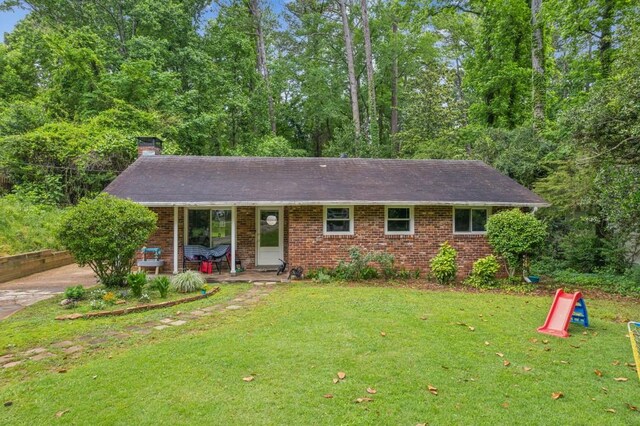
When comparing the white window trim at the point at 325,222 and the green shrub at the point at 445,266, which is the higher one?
the white window trim at the point at 325,222

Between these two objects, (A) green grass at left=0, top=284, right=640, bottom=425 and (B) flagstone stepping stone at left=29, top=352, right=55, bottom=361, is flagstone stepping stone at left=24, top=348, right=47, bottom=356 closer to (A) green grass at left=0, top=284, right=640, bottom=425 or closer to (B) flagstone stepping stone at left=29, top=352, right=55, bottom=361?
(B) flagstone stepping stone at left=29, top=352, right=55, bottom=361

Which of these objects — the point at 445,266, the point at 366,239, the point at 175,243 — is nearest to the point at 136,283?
the point at 175,243

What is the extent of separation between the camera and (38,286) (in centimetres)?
945

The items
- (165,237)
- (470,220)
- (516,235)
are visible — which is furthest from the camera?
(470,220)

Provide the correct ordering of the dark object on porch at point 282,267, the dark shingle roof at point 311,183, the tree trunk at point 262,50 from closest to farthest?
the dark shingle roof at point 311,183
the dark object on porch at point 282,267
the tree trunk at point 262,50

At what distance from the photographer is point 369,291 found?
9289 millimetres

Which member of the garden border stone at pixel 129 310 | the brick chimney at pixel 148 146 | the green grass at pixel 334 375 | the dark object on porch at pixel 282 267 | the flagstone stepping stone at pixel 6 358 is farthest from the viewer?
the brick chimney at pixel 148 146

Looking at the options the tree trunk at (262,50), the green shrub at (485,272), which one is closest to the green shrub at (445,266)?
the green shrub at (485,272)

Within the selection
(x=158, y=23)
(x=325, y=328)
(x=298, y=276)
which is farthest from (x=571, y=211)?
(x=158, y=23)

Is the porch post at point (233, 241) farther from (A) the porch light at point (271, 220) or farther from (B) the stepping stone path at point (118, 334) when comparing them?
(B) the stepping stone path at point (118, 334)

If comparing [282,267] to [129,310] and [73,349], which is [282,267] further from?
[73,349]

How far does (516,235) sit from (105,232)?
1011 centimetres

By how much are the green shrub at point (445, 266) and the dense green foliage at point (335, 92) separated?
13.3 feet

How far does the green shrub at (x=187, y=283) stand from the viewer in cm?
862
